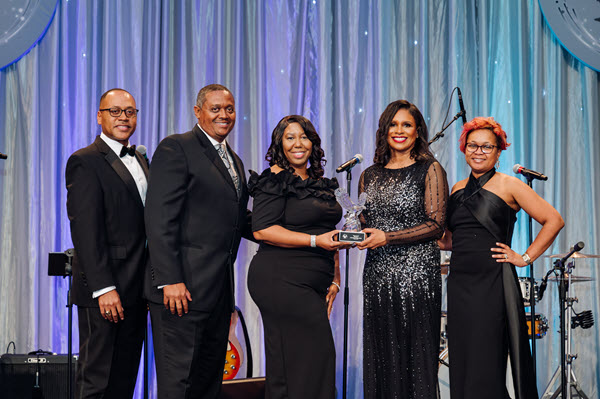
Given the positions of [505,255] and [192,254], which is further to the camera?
[505,255]

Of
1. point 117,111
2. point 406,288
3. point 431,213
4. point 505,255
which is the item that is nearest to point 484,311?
point 505,255

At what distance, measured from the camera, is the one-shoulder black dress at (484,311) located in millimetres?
3160

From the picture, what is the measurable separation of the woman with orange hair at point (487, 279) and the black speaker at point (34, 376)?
2.64m

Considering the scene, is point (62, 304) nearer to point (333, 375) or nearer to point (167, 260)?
point (167, 260)

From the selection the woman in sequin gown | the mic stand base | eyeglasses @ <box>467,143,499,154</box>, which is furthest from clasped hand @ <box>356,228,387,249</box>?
the mic stand base

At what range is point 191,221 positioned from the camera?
2932mm

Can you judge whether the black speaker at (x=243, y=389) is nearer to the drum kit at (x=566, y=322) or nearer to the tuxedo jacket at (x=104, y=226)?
the tuxedo jacket at (x=104, y=226)

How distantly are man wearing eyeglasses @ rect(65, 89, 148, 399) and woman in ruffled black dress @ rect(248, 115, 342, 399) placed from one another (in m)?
0.61

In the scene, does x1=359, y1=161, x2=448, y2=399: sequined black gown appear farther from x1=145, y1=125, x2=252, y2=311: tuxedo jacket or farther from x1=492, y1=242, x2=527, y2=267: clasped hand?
x1=145, y1=125, x2=252, y2=311: tuxedo jacket

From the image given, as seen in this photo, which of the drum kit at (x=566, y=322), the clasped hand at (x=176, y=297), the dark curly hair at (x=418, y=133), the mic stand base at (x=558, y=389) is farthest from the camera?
the mic stand base at (x=558, y=389)

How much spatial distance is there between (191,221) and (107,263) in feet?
1.51

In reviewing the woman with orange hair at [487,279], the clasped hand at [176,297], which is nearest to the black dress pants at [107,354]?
the clasped hand at [176,297]

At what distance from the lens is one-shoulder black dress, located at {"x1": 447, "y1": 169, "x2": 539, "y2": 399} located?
3.16m

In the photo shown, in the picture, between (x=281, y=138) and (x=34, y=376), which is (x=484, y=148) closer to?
(x=281, y=138)
